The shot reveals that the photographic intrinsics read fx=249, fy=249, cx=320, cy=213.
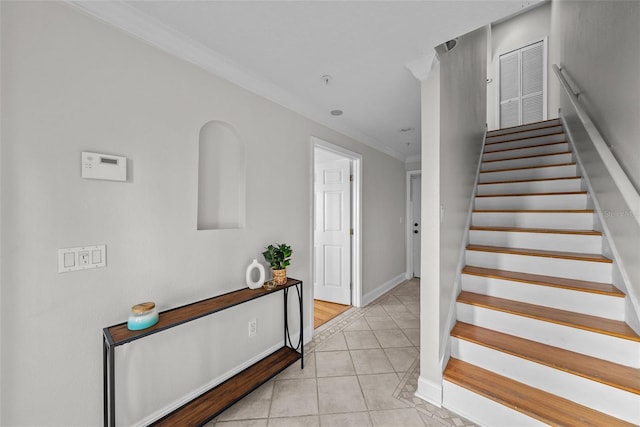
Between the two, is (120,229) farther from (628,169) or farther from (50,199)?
(628,169)

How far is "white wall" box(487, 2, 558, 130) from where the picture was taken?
4125 millimetres

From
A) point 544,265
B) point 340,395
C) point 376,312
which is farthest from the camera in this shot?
point 376,312

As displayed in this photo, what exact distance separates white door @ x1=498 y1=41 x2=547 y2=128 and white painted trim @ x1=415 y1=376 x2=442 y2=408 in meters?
4.73

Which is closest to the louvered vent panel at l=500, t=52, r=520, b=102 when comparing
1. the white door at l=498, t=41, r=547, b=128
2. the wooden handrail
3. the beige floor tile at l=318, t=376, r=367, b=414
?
the white door at l=498, t=41, r=547, b=128

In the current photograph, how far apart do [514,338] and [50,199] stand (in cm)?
273

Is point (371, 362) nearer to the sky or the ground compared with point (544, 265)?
nearer to the ground

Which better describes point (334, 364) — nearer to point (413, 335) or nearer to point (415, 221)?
point (413, 335)

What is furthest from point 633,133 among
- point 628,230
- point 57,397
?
point 57,397

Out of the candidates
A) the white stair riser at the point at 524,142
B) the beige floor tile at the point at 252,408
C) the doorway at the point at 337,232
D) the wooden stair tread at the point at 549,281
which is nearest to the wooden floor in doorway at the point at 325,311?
the doorway at the point at 337,232

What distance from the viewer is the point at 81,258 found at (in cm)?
118

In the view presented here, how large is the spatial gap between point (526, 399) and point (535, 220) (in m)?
1.50

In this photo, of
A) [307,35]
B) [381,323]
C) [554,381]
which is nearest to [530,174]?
[554,381]

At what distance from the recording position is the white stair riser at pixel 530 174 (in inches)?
96.9

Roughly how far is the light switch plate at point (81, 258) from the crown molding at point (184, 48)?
1127 millimetres
